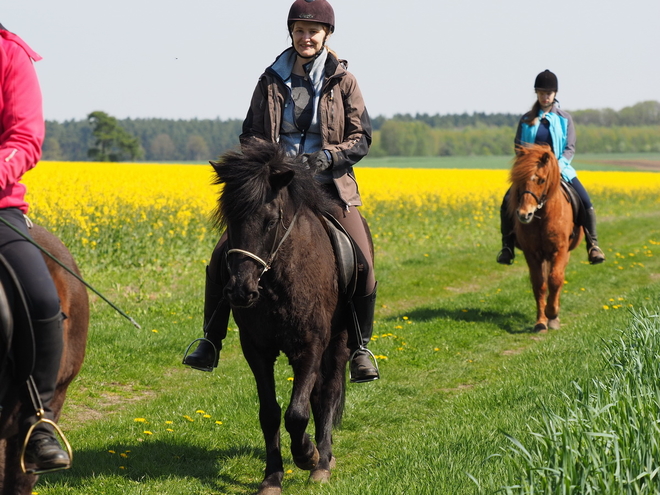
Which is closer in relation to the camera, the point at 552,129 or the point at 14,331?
the point at 14,331

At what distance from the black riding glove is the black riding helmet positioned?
5.99m

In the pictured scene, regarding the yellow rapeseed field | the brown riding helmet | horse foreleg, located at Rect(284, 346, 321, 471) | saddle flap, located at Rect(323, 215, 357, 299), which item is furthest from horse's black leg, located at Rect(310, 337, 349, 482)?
the yellow rapeseed field

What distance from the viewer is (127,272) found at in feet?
40.9

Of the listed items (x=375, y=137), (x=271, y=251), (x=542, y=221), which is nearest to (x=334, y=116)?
(x=271, y=251)

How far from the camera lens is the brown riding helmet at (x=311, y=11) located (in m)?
4.95

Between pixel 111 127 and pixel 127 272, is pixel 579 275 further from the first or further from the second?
pixel 111 127

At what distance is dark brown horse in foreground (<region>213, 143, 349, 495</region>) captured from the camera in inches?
169

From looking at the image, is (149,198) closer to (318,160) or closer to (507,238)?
(507,238)

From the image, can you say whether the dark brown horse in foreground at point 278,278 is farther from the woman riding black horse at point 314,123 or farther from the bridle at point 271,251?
the woman riding black horse at point 314,123

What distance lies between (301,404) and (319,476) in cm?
69

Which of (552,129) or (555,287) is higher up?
(552,129)

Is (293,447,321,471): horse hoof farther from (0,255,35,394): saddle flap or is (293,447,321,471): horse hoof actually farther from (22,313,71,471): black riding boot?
(0,255,35,394): saddle flap

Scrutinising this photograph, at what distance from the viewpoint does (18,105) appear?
349 cm

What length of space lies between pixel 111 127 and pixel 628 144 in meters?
59.6
